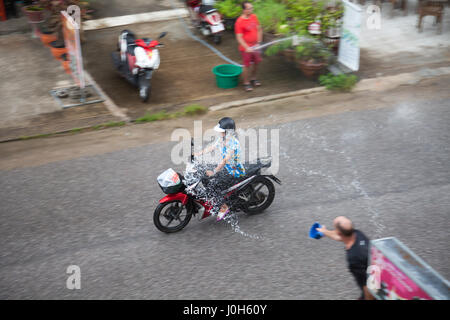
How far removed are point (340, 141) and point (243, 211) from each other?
9.47 feet

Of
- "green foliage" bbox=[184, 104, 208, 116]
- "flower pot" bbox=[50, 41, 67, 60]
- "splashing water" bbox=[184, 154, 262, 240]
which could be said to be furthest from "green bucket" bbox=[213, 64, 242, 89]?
"splashing water" bbox=[184, 154, 262, 240]

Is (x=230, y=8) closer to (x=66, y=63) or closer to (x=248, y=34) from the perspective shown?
(x=248, y=34)

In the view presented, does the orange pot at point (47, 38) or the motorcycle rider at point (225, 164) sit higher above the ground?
the orange pot at point (47, 38)

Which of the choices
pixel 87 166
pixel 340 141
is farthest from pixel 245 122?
pixel 87 166

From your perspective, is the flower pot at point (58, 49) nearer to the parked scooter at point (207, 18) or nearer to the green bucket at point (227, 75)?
the green bucket at point (227, 75)

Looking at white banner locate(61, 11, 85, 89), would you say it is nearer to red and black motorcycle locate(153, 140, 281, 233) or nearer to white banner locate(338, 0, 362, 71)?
red and black motorcycle locate(153, 140, 281, 233)

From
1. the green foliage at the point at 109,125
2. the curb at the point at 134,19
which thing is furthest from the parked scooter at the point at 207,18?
the green foliage at the point at 109,125

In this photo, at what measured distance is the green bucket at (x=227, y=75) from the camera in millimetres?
10609

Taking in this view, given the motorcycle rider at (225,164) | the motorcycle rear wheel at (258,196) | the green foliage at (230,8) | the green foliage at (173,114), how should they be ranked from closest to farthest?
1. the motorcycle rider at (225,164)
2. the motorcycle rear wheel at (258,196)
3. the green foliage at (173,114)
4. the green foliage at (230,8)

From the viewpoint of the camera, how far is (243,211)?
6.81 meters

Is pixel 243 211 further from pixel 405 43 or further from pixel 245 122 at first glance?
pixel 405 43

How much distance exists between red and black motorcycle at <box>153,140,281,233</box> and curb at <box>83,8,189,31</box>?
9.15m

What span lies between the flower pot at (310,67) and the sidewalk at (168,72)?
227mm

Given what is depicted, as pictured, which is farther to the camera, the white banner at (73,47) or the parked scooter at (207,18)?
the parked scooter at (207,18)
